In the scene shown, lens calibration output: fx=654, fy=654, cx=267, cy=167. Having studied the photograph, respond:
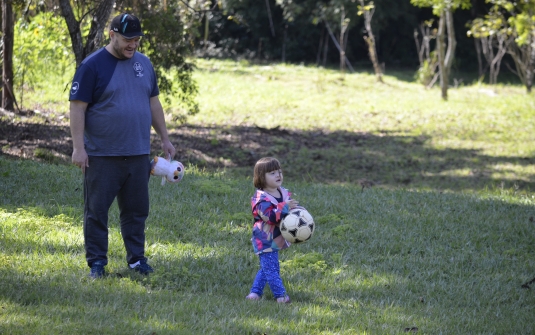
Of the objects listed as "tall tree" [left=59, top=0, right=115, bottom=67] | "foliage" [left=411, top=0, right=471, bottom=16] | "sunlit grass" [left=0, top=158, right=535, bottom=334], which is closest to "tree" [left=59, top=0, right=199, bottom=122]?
"tall tree" [left=59, top=0, right=115, bottom=67]

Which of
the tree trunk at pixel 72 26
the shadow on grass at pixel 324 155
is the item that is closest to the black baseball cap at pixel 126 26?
the tree trunk at pixel 72 26

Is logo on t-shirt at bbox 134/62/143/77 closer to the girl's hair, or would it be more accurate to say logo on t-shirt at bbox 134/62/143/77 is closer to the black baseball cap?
the black baseball cap

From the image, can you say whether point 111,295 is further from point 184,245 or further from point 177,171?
point 184,245

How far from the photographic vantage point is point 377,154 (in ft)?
47.5

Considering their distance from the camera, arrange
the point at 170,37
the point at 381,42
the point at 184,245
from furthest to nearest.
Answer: the point at 381,42 → the point at 170,37 → the point at 184,245

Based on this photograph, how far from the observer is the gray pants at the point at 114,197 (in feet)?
16.0

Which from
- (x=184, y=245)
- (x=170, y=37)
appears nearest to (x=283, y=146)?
(x=170, y=37)

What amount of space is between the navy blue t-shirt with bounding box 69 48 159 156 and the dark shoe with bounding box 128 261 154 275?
931 mm

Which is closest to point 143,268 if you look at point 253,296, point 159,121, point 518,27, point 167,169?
point 167,169

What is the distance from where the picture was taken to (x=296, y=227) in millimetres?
4598

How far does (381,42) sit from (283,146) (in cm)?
2472

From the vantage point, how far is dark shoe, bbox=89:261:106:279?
497 centimetres

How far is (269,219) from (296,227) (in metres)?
0.21

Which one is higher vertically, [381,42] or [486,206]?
[381,42]
